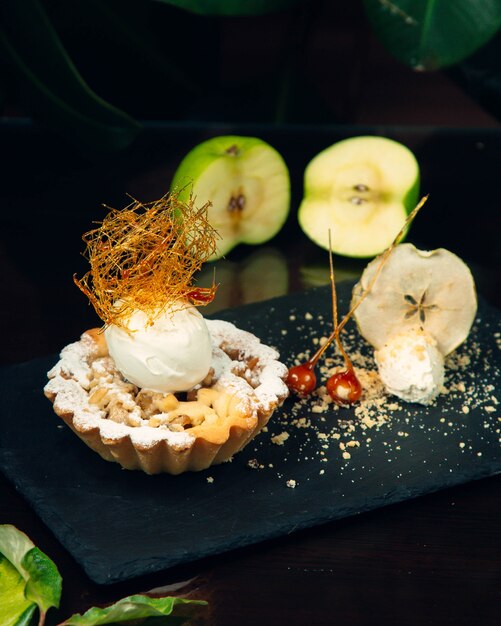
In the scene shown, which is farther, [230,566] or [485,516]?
[485,516]

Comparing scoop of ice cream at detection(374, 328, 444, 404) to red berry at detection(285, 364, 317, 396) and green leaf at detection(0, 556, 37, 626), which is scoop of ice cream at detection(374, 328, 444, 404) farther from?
green leaf at detection(0, 556, 37, 626)

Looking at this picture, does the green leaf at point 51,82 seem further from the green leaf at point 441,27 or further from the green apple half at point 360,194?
the green leaf at point 441,27

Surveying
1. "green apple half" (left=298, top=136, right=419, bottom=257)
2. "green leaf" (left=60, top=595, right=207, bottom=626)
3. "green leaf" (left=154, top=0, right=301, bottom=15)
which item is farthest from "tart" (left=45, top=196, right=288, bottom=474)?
"green leaf" (left=154, top=0, right=301, bottom=15)

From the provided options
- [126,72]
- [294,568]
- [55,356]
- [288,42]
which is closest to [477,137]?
[288,42]

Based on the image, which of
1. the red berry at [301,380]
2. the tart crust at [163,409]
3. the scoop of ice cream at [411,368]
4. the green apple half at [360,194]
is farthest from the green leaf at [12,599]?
the green apple half at [360,194]

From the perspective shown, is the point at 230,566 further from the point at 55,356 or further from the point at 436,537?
the point at 55,356

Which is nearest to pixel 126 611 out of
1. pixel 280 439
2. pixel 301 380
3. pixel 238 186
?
pixel 280 439

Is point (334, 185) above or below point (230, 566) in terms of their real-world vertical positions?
below
